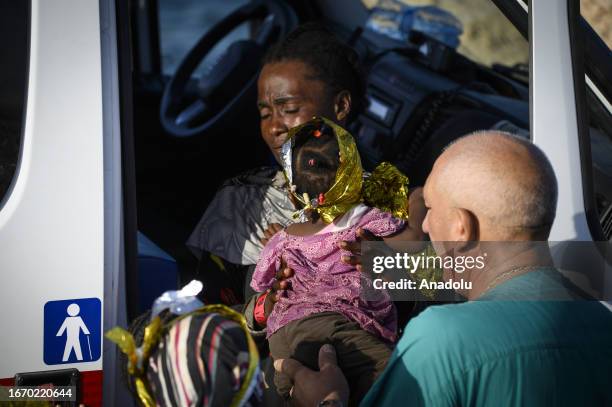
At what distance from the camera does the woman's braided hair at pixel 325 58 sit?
2.82m

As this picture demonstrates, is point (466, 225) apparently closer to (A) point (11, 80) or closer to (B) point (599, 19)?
(A) point (11, 80)

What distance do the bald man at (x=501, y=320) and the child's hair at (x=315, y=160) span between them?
0.67 meters

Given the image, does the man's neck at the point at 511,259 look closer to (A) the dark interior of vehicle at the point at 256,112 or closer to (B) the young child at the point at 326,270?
(B) the young child at the point at 326,270

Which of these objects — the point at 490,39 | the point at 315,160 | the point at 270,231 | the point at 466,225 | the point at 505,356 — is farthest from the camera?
the point at 490,39

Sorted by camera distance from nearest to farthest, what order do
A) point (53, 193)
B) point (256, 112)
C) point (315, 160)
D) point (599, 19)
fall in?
point (53, 193) → point (315, 160) → point (256, 112) → point (599, 19)

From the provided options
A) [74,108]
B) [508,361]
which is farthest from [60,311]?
[508,361]

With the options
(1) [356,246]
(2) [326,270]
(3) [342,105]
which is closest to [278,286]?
(2) [326,270]

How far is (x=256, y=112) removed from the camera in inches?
157

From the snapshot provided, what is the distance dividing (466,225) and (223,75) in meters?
2.65

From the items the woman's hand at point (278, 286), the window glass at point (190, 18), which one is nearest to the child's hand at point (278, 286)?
the woman's hand at point (278, 286)

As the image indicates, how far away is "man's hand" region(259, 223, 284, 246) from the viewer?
2.78m

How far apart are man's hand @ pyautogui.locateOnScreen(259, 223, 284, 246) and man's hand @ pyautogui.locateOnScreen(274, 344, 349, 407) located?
0.72 metres

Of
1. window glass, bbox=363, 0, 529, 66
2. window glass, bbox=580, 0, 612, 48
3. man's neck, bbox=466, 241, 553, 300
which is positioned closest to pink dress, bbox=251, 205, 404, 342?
man's neck, bbox=466, 241, 553, 300

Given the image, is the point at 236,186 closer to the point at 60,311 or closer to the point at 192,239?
the point at 192,239
